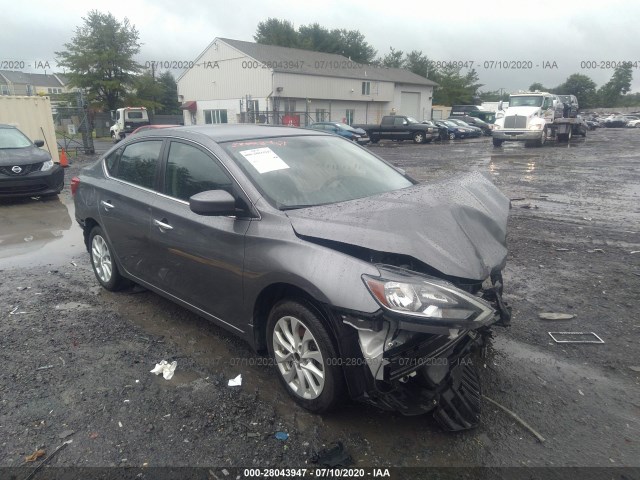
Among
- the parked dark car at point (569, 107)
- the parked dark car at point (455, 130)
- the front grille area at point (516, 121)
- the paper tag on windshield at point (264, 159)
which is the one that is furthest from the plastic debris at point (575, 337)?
the parked dark car at point (455, 130)

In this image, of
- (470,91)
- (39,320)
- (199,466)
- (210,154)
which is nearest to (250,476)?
(199,466)

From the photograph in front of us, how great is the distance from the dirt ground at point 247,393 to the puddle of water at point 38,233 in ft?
1.67

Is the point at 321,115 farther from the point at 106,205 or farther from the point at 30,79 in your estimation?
the point at 30,79

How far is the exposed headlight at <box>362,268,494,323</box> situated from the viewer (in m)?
2.39

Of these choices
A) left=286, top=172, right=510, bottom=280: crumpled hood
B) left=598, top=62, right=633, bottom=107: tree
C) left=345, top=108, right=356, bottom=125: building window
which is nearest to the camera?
left=286, top=172, right=510, bottom=280: crumpled hood

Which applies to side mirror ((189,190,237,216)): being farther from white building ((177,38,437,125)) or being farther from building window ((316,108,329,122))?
building window ((316,108,329,122))

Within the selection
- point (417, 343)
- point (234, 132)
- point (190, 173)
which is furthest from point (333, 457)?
point (234, 132)

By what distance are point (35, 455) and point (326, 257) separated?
195 cm

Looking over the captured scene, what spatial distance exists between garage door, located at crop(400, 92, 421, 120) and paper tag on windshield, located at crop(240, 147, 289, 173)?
48873 millimetres

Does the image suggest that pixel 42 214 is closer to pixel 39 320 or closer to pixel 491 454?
pixel 39 320

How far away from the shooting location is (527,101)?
24.6 meters

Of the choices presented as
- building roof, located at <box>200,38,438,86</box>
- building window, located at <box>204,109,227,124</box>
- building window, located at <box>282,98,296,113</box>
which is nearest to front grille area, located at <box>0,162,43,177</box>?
building roof, located at <box>200,38,438,86</box>

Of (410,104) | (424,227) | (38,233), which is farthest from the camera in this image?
(410,104)

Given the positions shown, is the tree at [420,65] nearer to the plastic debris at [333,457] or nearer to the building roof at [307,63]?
the building roof at [307,63]
